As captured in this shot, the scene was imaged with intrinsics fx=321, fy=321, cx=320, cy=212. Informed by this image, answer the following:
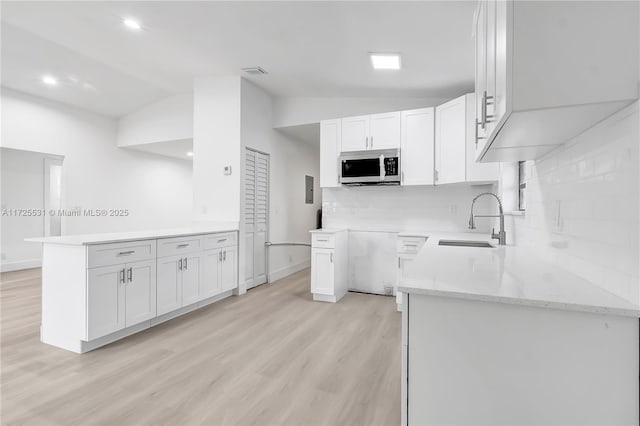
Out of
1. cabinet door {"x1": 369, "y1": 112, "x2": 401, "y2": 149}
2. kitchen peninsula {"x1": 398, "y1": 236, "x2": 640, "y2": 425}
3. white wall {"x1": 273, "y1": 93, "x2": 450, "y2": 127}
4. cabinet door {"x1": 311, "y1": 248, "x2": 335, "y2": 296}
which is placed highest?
white wall {"x1": 273, "y1": 93, "x2": 450, "y2": 127}

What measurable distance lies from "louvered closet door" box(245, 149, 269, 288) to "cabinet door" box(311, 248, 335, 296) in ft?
3.51

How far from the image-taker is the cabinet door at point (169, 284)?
3.07m

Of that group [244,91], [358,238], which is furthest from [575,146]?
[244,91]

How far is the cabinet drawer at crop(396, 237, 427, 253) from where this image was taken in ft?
11.5

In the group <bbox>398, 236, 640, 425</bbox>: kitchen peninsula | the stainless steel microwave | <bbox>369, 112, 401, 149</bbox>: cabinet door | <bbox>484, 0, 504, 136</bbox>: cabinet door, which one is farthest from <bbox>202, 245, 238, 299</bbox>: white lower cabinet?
<bbox>484, 0, 504, 136</bbox>: cabinet door

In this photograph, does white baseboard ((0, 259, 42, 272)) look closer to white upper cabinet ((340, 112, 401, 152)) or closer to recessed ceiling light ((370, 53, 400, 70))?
white upper cabinet ((340, 112, 401, 152))

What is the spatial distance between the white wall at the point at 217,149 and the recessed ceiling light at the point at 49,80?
7.68 feet

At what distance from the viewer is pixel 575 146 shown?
4.45ft

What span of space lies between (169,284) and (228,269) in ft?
3.06

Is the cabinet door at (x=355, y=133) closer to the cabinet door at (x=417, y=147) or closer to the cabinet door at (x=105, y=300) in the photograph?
the cabinet door at (x=417, y=147)

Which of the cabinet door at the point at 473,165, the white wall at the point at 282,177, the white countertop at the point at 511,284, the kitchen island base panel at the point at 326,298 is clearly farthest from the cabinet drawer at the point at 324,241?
the white countertop at the point at 511,284

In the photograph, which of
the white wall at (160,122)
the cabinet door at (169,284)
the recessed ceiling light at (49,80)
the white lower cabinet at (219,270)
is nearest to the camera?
the cabinet door at (169,284)

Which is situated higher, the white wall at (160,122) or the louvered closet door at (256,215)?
the white wall at (160,122)

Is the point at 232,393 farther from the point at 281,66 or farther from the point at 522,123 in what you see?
the point at 281,66
